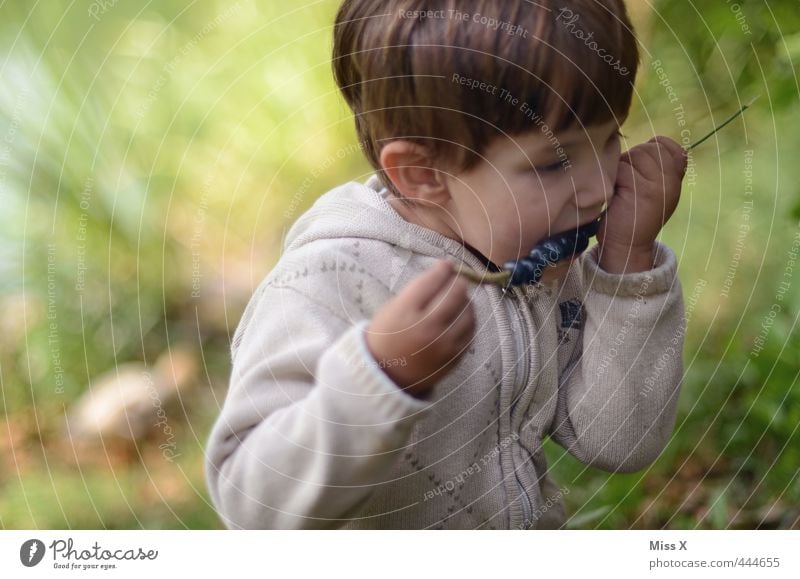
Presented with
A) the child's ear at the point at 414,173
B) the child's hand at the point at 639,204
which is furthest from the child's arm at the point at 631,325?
the child's ear at the point at 414,173

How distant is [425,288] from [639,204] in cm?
18

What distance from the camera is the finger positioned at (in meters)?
0.45

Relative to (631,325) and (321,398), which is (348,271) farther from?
(631,325)

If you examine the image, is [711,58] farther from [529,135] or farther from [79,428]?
[79,428]

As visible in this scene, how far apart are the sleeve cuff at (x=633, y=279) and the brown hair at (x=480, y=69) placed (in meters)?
0.11

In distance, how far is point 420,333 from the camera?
1.46 feet

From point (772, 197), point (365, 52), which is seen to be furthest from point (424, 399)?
point (772, 197)

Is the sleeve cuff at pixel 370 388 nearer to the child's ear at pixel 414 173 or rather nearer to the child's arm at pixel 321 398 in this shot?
the child's arm at pixel 321 398

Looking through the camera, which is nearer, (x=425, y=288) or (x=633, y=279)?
(x=425, y=288)

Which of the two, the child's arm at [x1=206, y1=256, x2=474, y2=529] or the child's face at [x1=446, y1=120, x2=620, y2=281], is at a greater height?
the child's face at [x1=446, y1=120, x2=620, y2=281]

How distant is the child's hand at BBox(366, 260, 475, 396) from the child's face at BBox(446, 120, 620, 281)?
2.7 inches
